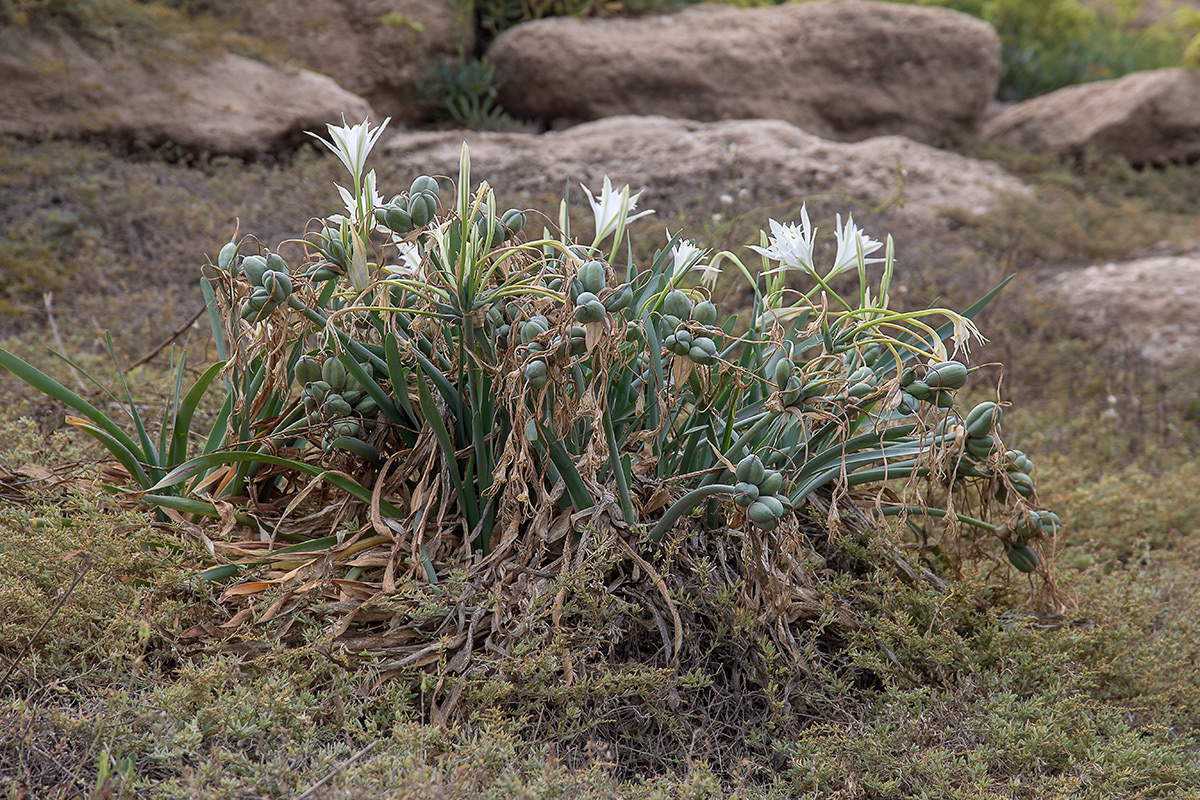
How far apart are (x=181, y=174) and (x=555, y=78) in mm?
3211

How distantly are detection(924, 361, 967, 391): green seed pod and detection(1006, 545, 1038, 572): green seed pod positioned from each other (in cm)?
62

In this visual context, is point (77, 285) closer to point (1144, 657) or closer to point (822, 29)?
point (1144, 657)

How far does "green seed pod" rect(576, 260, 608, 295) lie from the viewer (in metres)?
1.59

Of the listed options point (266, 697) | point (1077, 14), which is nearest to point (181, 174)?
point (266, 697)

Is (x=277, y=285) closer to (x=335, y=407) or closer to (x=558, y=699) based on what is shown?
(x=335, y=407)

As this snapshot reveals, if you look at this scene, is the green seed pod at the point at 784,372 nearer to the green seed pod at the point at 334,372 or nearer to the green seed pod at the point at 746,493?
the green seed pod at the point at 746,493

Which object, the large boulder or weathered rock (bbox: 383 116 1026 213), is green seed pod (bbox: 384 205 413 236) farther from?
the large boulder

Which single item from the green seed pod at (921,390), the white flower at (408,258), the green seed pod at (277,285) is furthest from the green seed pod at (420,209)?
the green seed pod at (921,390)

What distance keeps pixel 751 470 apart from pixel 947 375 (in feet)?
1.30

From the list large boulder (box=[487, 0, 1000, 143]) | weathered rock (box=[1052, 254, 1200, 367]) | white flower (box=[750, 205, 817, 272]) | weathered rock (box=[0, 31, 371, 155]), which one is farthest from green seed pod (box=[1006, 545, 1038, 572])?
large boulder (box=[487, 0, 1000, 143])

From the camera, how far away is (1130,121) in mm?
7832

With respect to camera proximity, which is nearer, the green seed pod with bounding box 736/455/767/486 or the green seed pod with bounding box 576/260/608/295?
the green seed pod with bounding box 576/260/608/295

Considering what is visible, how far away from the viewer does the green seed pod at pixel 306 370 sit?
1873 mm

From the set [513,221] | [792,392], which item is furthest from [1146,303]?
[513,221]
